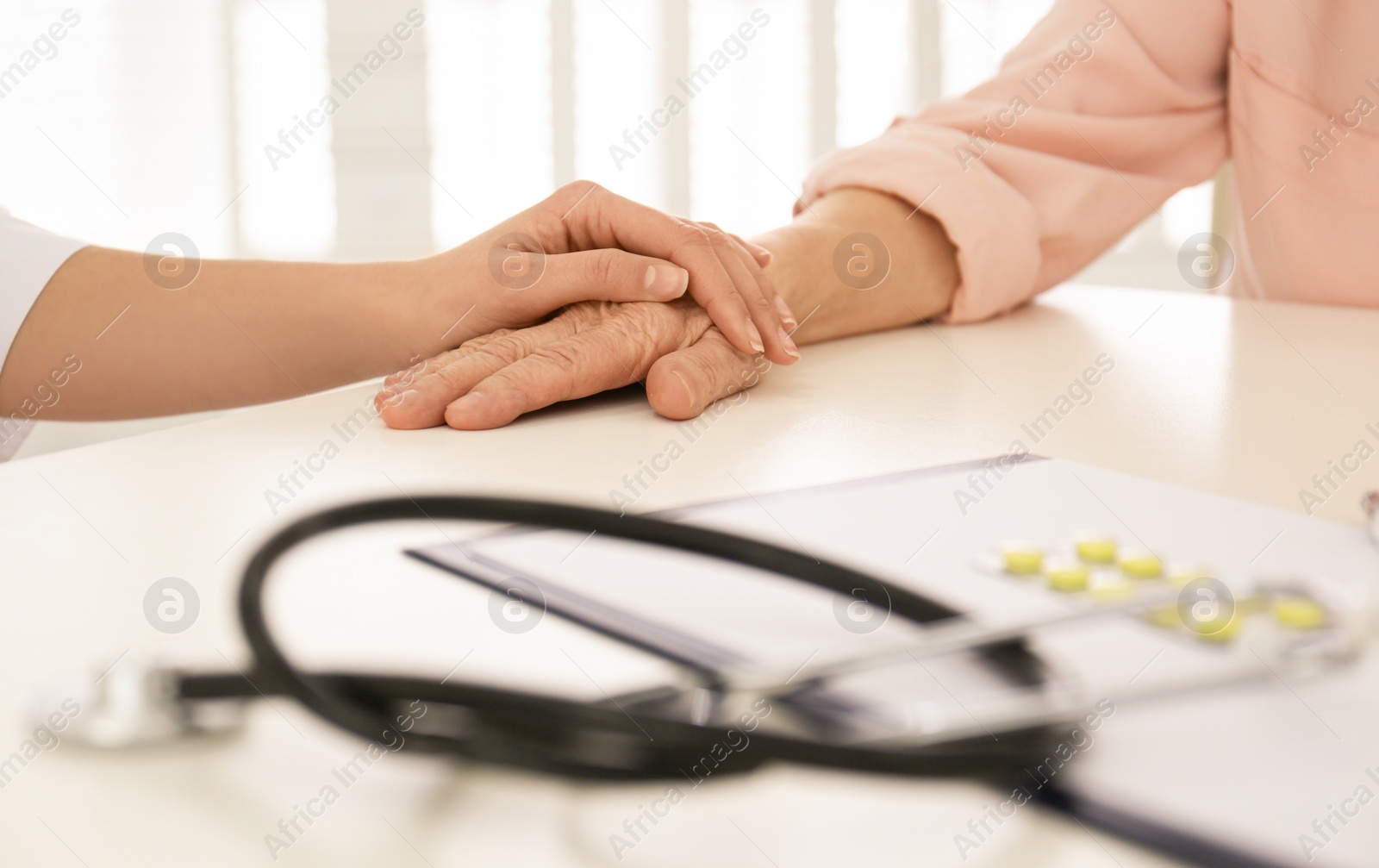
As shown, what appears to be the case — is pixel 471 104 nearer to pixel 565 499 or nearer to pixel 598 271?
pixel 598 271

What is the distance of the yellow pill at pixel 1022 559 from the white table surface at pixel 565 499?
0.40ft

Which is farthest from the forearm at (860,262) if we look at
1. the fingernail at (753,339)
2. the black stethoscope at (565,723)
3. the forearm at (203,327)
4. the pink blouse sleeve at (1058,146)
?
the black stethoscope at (565,723)

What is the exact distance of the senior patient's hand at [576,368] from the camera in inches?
22.5

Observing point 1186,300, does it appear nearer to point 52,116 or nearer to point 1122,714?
point 1122,714

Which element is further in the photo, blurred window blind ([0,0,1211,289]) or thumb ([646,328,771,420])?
blurred window blind ([0,0,1211,289])

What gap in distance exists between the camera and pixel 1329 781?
219 millimetres

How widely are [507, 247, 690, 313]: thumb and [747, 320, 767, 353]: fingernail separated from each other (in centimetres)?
5

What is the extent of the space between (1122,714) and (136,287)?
2.18 feet

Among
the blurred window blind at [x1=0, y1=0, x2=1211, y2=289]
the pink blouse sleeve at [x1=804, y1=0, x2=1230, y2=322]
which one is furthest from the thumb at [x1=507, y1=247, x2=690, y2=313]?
the blurred window blind at [x1=0, y1=0, x2=1211, y2=289]

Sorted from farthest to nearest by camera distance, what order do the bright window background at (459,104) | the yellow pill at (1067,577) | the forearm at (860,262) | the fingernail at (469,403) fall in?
the bright window background at (459,104) → the forearm at (860,262) → the fingernail at (469,403) → the yellow pill at (1067,577)

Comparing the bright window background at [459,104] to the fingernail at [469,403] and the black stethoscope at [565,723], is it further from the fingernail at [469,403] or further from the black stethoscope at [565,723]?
the black stethoscope at [565,723]

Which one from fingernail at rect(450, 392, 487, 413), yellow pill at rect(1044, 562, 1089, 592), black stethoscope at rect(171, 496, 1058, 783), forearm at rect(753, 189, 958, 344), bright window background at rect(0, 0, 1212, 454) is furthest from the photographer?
bright window background at rect(0, 0, 1212, 454)

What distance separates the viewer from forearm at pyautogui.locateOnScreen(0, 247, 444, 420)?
0.68 meters

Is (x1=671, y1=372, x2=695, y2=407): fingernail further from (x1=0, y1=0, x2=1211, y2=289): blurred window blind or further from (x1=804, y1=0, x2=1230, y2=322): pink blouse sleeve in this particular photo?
(x1=0, y1=0, x2=1211, y2=289): blurred window blind
